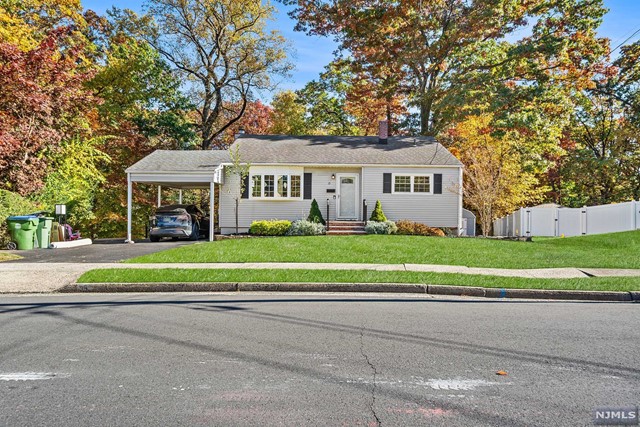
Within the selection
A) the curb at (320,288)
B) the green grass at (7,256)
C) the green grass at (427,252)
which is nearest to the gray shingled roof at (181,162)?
the green grass at (427,252)

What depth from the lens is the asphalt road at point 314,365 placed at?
3533mm

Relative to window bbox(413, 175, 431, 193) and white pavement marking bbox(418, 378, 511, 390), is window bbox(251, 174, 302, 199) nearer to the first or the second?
window bbox(413, 175, 431, 193)

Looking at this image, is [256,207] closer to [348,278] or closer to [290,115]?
[348,278]

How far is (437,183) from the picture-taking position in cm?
2333

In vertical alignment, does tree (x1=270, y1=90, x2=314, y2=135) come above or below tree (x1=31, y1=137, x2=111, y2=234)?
above

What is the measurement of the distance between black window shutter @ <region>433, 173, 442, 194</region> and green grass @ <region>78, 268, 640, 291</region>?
13.3 m

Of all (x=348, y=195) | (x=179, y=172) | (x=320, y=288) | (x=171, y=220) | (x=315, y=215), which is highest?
(x=179, y=172)

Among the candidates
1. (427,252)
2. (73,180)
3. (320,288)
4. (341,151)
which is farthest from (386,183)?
(73,180)

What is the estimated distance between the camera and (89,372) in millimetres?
4395

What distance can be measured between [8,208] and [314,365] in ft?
54.1

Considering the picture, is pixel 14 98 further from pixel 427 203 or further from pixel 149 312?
pixel 427 203

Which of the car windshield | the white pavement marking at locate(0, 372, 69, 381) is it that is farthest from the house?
the white pavement marking at locate(0, 372, 69, 381)

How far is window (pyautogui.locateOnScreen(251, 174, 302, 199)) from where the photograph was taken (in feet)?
75.8

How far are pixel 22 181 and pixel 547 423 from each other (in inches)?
773
